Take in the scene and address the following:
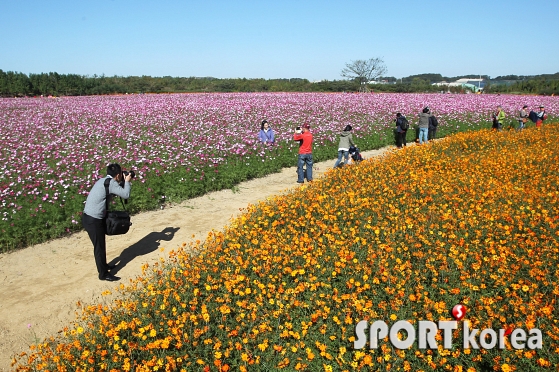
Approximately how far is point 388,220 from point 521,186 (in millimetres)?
3555

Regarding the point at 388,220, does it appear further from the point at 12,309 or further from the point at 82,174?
the point at 82,174

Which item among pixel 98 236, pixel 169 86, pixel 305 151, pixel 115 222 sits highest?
pixel 169 86

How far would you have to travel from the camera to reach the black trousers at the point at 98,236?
20.5 feet

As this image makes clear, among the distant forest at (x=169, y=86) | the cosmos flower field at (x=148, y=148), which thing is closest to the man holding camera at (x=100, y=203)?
the cosmos flower field at (x=148, y=148)

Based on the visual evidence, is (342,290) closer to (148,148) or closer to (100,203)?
(100,203)

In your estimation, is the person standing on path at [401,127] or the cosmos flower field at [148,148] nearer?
the cosmos flower field at [148,148]

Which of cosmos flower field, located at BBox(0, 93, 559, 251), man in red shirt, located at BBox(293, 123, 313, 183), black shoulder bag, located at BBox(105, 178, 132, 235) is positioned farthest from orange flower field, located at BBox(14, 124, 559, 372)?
cosmos flower field, located at BBox(0, 93, 559, 251)

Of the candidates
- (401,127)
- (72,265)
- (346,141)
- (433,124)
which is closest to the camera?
(72,265)

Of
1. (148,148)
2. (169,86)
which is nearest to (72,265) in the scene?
(148,148)

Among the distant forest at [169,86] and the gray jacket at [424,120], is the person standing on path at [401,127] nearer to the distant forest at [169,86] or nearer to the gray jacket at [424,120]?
the gray jacket at [424,120]

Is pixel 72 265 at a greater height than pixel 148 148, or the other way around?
pixel 148 148

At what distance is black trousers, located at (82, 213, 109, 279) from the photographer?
6.26m

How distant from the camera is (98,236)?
6309mm

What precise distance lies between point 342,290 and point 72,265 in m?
4.87
